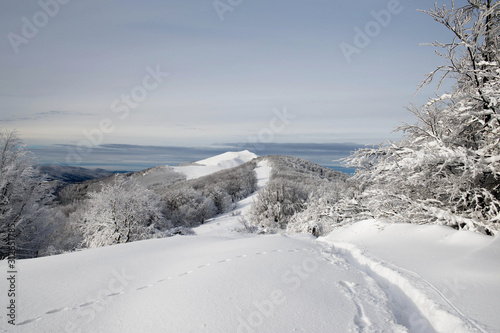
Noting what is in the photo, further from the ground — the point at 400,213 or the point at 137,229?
the point at 400,213

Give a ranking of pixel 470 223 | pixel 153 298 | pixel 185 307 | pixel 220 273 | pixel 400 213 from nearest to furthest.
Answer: pixel 185 307 → pixel 153 298 → pixel 220 273 → pixel 470 223 → pixel 400 213

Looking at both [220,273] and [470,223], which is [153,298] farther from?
[470,223]

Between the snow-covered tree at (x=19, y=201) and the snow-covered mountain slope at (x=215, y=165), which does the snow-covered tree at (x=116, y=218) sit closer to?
the snow-covered tree at (x=19, y=201)

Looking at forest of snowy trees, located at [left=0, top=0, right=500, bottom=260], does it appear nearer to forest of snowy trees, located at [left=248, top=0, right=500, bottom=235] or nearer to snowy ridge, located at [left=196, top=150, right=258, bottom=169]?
forest of snowy trees, located at [left=248, top=0, right=500, bottom=235]

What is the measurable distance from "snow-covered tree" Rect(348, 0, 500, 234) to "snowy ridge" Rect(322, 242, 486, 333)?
308cm

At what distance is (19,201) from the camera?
55.7 ft

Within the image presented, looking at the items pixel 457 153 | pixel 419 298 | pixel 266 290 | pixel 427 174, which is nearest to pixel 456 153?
pixel 457 153

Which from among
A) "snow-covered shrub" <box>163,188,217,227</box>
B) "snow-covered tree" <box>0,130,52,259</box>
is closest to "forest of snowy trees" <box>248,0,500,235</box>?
"snow-covered tree" <box>0,130,52,259</box>

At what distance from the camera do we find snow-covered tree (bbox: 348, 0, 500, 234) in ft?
21.8

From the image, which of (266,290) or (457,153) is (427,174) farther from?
(266,290)

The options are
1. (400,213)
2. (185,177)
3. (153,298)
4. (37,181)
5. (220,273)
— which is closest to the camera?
(153,298)

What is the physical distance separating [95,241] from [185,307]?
1837 cm

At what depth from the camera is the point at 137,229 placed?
1903 centimetres

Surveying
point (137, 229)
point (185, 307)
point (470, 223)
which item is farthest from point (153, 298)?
point (137, 229)
